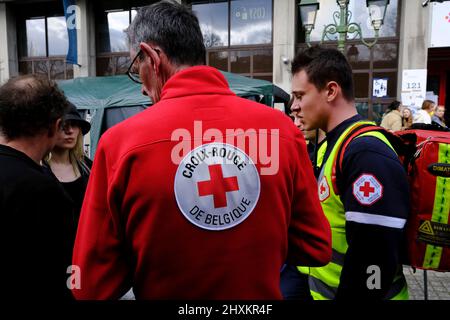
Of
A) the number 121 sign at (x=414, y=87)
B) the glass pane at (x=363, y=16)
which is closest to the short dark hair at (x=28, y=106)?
the number 121 sign at (x=414, y=87)

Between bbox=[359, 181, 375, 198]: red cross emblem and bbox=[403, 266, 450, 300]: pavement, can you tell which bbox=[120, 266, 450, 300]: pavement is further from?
bbox=[359, 181, 375, 198]: red cross emblem

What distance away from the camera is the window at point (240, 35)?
13.5 m

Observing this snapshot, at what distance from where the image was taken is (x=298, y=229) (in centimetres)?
133

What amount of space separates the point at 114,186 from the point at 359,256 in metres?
1.05

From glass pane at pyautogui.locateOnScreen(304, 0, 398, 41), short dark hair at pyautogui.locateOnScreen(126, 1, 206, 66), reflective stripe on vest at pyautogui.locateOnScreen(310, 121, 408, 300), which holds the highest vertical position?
glass pane at pyautogui.locateOnScreen(304, 0, 398, 41)

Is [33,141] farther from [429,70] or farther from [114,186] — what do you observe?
[429,70]

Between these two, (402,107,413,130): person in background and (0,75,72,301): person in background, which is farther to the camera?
(402,107,413,130): person in background

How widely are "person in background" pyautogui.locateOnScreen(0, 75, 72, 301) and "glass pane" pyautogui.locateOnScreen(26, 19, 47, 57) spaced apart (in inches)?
662

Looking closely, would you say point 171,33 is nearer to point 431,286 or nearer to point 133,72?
point 133,72

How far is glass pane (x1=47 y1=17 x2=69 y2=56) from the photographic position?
16031 mm

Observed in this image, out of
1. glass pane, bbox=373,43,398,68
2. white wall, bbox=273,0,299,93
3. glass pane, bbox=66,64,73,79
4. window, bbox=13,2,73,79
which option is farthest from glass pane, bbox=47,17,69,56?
glass pane, bbox=373,43,398,68

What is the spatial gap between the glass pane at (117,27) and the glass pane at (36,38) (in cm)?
335

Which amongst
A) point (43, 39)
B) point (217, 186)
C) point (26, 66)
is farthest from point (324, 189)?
point (26, 66)
